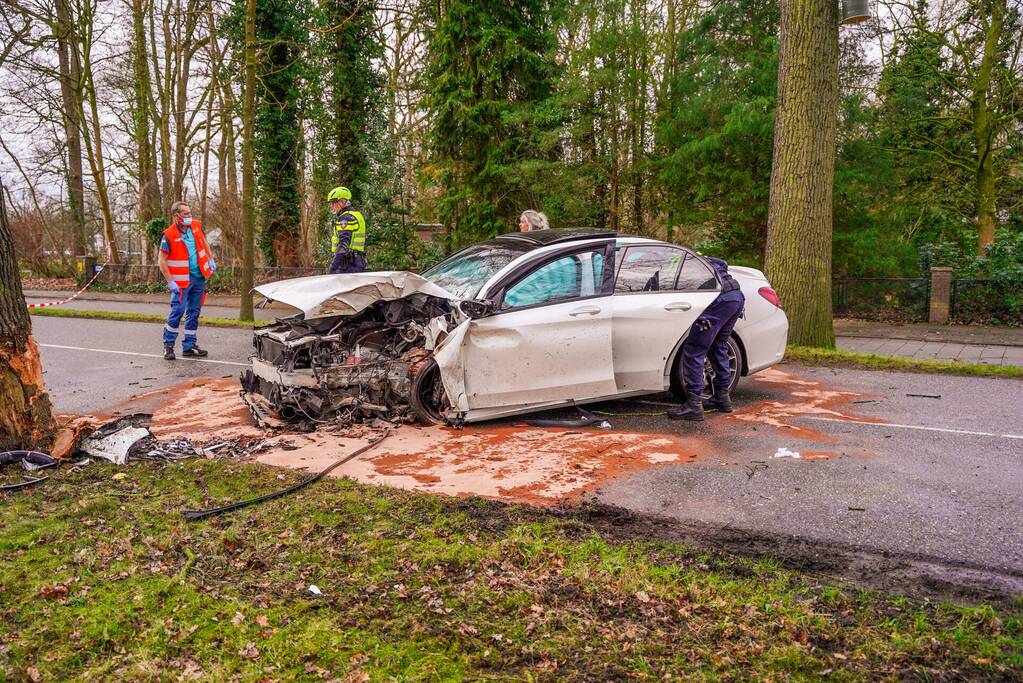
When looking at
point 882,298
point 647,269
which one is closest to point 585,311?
point 647,269

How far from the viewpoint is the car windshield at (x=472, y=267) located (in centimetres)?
697

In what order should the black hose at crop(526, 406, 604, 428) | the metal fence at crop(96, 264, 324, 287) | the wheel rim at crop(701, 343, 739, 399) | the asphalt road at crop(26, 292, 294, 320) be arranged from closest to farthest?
the black hose at crop(526, 406, 604, 428)
the wheel rim at crop(701, 343, 739, 399)
the asphalt road at crop(26, 292, 294, 320)
the metal fence at crop(96, 264, 324, 287)

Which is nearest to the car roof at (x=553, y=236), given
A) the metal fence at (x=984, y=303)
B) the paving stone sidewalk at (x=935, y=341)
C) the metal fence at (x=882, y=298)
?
the paving stone sidewalk at (x=935, y=341)

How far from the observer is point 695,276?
732 cm

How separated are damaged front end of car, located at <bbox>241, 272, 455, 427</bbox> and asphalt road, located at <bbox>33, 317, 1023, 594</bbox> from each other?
1906 millimetres

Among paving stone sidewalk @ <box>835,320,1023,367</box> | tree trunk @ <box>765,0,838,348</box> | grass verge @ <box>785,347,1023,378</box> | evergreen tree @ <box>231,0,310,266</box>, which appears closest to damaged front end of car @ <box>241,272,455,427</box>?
grass verge @ <box>785,347,1023,378</box>

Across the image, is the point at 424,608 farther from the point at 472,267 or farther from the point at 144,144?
the point at 144,144

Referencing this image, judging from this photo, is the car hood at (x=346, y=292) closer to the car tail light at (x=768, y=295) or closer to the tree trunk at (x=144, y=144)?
the car tail light at (x=768, y=295)

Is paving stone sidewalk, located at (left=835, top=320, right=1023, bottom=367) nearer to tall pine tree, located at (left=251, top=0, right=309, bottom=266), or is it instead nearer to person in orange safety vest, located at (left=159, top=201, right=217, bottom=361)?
person in orange safety vest, located at (left=159, top=201, right=217, bottom=361)

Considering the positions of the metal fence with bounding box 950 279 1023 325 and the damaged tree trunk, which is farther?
the metal fence with bounding box 950 279 1023 325

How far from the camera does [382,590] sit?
11.7 ft

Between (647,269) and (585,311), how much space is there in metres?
0.92

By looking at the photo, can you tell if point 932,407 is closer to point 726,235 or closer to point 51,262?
point 726,235

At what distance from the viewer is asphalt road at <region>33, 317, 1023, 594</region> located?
425cm
